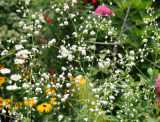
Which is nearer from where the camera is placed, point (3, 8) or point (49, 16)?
point (49, 16)

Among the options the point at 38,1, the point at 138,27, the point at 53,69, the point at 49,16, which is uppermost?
the point at 38,1

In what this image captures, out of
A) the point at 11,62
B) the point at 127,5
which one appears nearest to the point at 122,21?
the point at 127,5

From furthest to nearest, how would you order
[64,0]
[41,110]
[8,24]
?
[8,24], [64,0], [41,110]

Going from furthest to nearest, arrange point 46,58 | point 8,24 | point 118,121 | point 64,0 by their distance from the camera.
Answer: point 8,24 → point 46,58 → point 64,0 → point 118,121

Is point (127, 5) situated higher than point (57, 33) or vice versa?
point (127, 5)

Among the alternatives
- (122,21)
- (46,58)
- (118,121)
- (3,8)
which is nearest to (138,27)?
(122,21)

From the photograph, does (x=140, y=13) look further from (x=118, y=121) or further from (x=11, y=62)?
(x=11, y=62)

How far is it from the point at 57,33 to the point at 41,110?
1.08 metres

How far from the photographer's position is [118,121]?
183 centimetres

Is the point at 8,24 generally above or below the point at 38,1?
below

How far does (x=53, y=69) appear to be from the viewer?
117 inches

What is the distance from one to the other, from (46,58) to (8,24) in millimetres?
771

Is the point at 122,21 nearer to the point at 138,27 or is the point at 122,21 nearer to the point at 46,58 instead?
the point at 138,27

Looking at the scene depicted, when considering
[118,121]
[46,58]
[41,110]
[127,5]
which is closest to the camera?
[118,121]
